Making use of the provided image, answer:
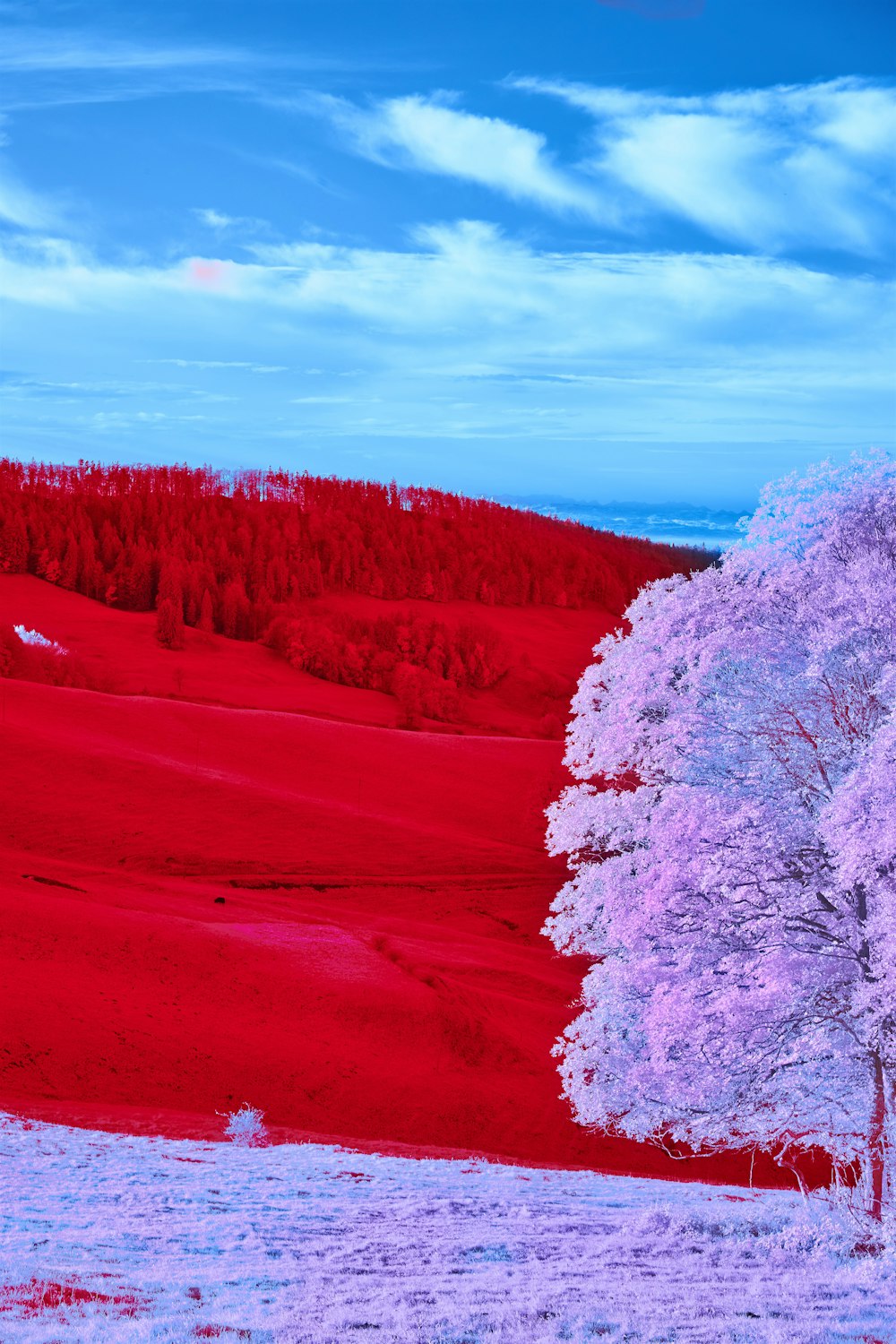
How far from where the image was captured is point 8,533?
191 feet

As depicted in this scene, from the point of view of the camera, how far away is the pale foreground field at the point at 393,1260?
6844 millimetres

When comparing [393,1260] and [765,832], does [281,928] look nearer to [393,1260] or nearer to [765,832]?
[393,1260]

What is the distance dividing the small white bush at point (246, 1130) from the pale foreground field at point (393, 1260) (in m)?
2.08

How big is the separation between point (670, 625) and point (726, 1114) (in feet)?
16.4

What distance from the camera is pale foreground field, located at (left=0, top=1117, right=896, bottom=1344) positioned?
6.84 meters

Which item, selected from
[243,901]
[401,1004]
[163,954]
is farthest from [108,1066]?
[243,901]

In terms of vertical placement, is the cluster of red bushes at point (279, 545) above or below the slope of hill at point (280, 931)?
above

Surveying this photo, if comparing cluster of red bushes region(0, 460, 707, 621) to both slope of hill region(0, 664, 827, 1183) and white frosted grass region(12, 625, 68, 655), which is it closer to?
white frosted grass region(12, 625, 68, 655)

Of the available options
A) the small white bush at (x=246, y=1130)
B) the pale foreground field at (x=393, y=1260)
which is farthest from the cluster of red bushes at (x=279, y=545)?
the pale foreground field at (x=393, y=1260)

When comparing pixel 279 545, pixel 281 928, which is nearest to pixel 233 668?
pixel 279 545

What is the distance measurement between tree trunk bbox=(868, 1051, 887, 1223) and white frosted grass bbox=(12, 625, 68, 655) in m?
39.5

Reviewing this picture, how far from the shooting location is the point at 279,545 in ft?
215

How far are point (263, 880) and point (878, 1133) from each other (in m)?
21.0

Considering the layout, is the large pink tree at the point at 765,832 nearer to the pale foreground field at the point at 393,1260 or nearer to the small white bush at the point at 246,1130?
the pale foreground field at the point at 393,1260
